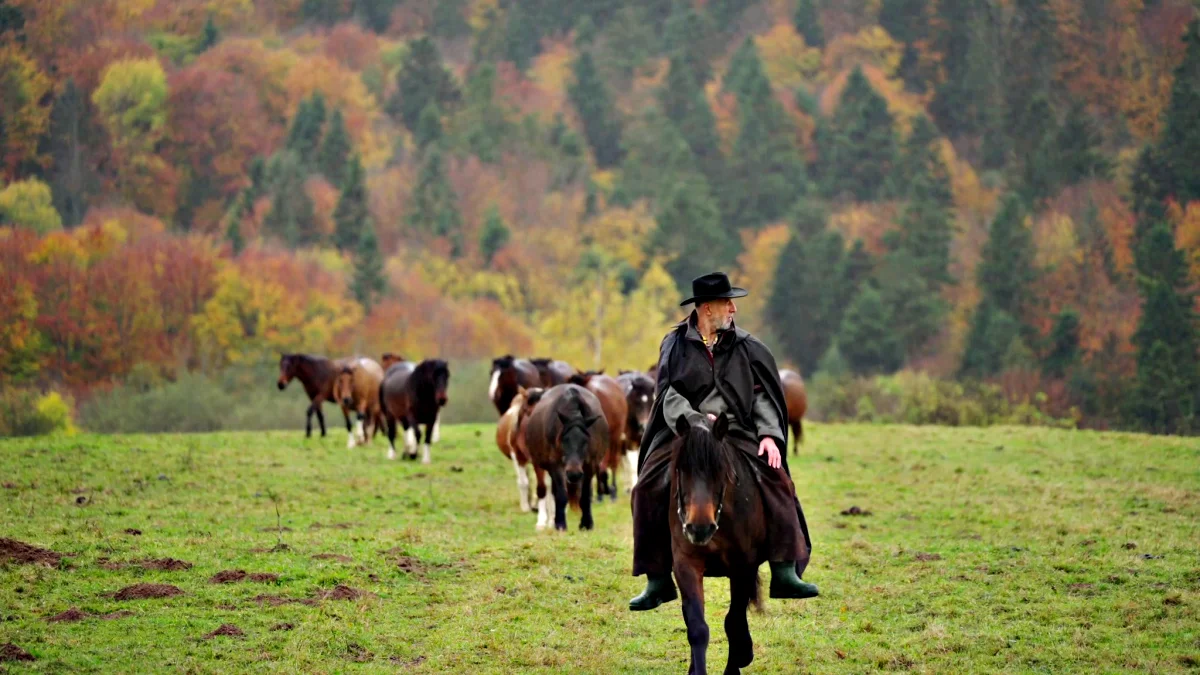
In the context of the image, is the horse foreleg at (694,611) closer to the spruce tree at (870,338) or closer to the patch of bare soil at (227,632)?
the patch of bare soil at (227,632)

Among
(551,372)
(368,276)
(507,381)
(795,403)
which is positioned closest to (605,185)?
(368,276)

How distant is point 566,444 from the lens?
16.0m

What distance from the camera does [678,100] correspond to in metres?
113

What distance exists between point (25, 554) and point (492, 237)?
78871mm

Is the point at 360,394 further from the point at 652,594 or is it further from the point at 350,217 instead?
the point at 350,217

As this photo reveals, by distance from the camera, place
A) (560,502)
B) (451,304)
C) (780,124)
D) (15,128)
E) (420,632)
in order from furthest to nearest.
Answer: (780,124) < (451,304) < (15,128) < (560,502) < (420,632)

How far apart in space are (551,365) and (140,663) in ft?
61.2

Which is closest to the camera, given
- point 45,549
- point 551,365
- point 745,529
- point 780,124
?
point 745,529

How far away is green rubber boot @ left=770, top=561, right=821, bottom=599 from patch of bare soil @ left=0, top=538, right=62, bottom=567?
22.1ft

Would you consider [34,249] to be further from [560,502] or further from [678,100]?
[678,100]

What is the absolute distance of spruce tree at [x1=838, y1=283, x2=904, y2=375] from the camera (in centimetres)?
7650

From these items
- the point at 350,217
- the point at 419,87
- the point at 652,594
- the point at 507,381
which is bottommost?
the point at 652,594

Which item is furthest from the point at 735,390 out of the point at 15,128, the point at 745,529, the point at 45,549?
the point at 15,128

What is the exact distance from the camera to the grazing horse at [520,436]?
17625 millimetres
